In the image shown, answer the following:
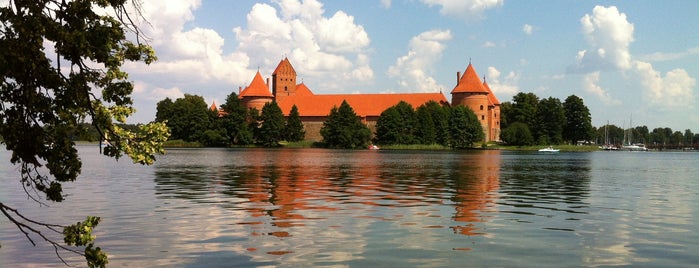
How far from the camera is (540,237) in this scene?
500 inches

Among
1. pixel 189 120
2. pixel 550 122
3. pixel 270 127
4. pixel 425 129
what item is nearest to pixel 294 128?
pixel 270 127

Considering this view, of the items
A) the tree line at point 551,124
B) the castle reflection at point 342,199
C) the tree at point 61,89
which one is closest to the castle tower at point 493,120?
the tree line at point 551,124

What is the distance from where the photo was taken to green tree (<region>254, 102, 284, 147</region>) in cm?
10938

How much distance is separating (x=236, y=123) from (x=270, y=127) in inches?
236

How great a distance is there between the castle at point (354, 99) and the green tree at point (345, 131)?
1874cm

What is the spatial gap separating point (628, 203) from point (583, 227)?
6704 millimetres

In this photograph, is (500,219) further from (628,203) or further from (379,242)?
(628,203)

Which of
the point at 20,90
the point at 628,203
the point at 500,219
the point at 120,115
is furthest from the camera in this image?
the point at 628,203

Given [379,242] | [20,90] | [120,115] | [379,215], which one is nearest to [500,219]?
[379,215]

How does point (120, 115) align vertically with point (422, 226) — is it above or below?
above

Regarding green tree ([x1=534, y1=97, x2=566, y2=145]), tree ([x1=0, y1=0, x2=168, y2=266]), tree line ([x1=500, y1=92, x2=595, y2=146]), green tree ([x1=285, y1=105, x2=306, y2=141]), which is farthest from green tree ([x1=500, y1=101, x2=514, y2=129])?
tree ([x1=0, y1=0, x2=168, y2=266])

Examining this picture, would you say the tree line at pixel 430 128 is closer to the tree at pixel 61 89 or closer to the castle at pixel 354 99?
the castle at pixel 354 99

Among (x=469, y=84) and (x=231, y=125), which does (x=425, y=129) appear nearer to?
(x=469, y=84)

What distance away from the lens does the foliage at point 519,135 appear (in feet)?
356
